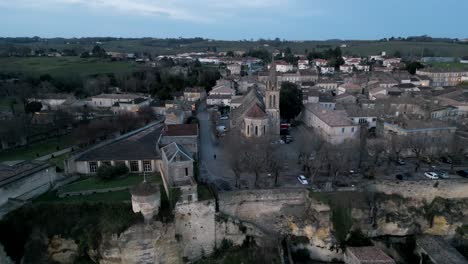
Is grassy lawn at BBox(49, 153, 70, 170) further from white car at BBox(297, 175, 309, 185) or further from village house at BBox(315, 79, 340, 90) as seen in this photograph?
village house at BBox(315, 79, 340, 90)

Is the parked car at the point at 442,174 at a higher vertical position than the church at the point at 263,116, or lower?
lower

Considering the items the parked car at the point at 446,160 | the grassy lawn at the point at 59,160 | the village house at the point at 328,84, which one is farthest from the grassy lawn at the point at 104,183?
the village house at the point at 328,84

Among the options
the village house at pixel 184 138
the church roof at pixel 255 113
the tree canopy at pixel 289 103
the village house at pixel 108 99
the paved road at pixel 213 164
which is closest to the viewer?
the paved road at pixel 213 164

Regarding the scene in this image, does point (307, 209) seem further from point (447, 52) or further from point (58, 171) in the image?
point (447, 52)

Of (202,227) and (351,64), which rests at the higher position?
(351,64)

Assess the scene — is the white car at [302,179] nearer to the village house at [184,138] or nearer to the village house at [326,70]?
the village house at [184,138]

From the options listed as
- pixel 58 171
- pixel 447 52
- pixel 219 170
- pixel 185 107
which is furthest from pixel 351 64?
pixel 58 171

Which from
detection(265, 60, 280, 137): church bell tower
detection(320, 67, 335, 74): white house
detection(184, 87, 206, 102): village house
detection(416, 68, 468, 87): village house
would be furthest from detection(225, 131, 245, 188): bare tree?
detection(320, 67, 335, 74): white house
